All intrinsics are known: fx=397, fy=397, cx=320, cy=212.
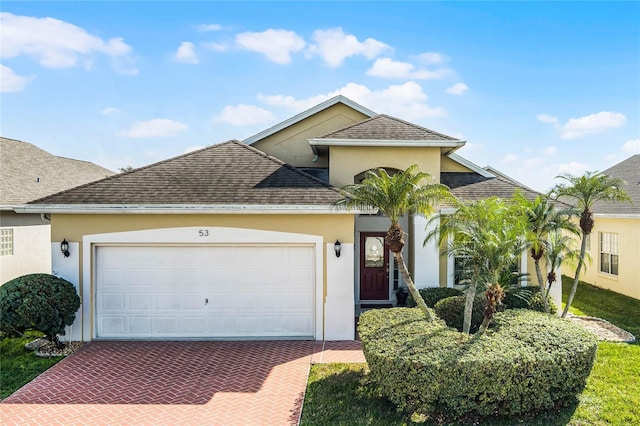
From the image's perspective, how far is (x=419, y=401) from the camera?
6539 mm

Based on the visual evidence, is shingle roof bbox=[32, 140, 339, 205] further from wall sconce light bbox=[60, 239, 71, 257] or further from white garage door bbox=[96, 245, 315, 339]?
white garage door bbox=[96, 245, 315, 339]

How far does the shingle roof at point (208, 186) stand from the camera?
10844 millimetres

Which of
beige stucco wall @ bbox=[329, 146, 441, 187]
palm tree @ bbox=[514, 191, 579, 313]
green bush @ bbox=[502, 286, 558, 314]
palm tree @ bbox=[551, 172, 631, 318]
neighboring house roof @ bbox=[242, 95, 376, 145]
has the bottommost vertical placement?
green bush @ bbox=[502, 286, 558, 314]

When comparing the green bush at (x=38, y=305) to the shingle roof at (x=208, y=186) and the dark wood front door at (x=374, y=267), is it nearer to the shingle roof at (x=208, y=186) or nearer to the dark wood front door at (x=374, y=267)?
the shingle roof at (x=208, y=186)

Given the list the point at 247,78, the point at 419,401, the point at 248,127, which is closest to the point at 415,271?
the point at 419,401

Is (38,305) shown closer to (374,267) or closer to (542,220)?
(374,267)

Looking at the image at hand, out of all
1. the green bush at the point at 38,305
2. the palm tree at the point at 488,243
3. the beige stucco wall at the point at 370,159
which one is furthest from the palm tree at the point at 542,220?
the green bush at the point at 38,305

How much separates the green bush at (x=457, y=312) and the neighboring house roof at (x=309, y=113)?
9.08 m

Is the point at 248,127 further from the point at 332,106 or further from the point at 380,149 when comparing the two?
the point at 380,149

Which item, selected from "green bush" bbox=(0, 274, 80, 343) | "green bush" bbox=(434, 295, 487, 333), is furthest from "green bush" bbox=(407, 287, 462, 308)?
"green bush" bbox=(0, 274, 80, 343)

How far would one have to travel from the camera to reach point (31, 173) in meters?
19.0

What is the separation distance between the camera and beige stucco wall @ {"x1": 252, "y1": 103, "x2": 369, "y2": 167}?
1677 cm

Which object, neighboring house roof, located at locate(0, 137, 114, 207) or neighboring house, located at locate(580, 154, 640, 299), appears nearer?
neighboring house, located at locate(580, 154, 640, 299)

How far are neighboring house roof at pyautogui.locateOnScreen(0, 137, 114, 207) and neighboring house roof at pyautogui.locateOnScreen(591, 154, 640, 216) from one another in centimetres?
2393
